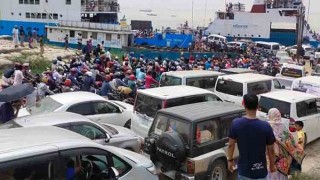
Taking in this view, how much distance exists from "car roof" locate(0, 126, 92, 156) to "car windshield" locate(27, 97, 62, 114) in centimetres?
377

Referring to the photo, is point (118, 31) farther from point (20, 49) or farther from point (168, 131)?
point (168, 131)

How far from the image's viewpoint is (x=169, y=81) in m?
12.2

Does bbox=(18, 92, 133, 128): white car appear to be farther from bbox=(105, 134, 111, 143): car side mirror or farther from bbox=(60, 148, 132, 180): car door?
bbox=(60, 148, 132, 180): car door

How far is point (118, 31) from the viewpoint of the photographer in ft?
108

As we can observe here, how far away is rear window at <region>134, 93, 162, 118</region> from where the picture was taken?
8727mm

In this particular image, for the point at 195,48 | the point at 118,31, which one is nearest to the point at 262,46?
the point at 195,48

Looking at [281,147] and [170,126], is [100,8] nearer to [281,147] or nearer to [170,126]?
[170,126]

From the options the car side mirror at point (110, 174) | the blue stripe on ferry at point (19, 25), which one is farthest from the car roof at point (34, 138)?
the blue stripe on ferry at point (19, 25)

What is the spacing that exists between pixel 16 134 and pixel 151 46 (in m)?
30.6

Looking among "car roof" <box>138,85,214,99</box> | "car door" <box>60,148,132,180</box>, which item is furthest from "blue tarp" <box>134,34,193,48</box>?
"car door" <box>60,148,132,180</box>

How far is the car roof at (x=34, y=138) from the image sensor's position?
4.17m

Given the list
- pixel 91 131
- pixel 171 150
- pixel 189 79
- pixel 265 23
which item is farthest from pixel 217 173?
pixel 265 23

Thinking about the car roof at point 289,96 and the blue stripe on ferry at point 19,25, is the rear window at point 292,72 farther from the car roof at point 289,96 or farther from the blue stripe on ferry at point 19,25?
the blue stripe on ferry at point 19,25

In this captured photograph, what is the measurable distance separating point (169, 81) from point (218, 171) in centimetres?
541
